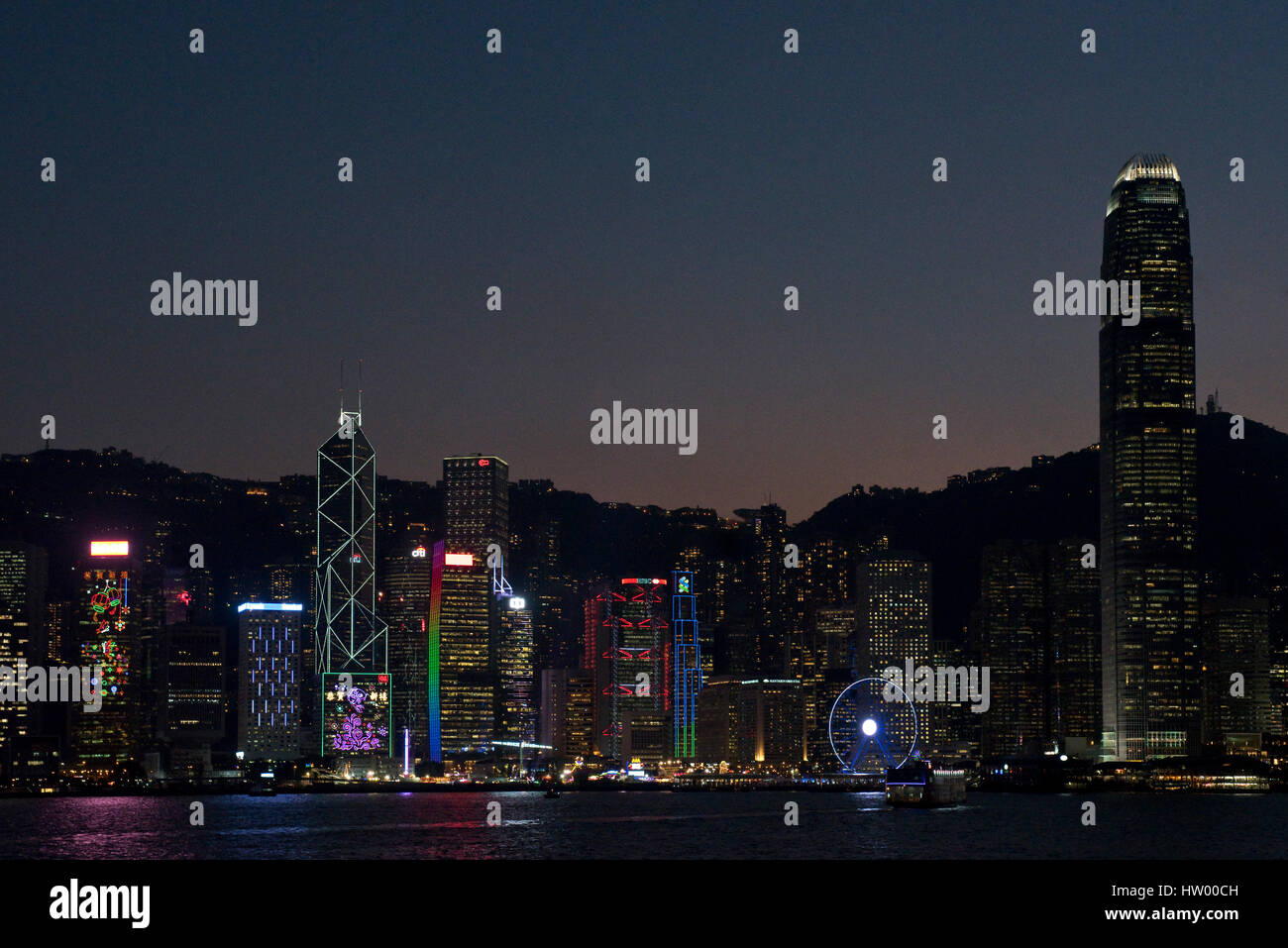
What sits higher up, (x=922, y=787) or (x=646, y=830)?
(x=646, y=830)

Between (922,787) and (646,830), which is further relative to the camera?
(922,787)

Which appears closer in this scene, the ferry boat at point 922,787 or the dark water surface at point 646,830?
the dark water surface at point 646,830

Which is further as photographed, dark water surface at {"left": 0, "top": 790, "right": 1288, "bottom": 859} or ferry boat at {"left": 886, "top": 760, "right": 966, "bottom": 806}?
ferry boat at {"left": 886, "top": 760, "right": 966, "bottom": 806}
